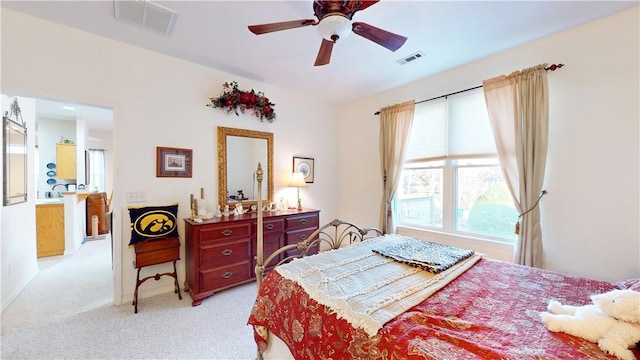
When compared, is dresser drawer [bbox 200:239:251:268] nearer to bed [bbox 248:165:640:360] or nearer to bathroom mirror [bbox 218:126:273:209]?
bathroom mirror [bbox 218:126:273:209]

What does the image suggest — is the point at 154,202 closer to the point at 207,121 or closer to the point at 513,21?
the point at 207,121

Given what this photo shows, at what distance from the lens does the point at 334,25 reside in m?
1.58

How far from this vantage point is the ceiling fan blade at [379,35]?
1.66 meters

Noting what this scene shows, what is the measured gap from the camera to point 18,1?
1.94m

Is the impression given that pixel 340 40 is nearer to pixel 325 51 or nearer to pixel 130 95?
pixel 325 51

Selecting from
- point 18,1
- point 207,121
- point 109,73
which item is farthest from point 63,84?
point 207,121

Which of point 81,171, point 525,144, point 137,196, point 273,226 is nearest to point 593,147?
point 525,144

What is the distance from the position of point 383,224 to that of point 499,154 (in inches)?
68.4

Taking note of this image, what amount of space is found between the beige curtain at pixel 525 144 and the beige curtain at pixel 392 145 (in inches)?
43.5

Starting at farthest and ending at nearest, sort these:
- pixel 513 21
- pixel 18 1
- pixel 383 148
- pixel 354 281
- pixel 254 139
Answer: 1. pixel 383 148
2. pixel 254 139
3. pixel 513 21
4. pixel 18 1
5. pixel 354 281

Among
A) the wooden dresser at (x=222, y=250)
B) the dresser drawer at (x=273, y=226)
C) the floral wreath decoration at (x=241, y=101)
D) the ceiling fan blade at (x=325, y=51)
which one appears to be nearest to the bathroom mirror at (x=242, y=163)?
the floral wreath decoration at (x=241, y=101)

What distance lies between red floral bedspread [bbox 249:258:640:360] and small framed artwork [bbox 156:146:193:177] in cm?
200

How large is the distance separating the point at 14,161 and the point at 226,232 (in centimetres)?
259

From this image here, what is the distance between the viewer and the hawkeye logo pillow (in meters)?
2.42
